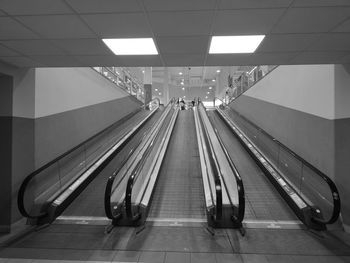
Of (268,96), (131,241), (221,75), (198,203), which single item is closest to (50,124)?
(131,241)

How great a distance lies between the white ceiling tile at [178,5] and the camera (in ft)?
7.92

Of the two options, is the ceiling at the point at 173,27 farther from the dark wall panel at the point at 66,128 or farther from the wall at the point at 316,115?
the dark wall panel at the point at 66,128

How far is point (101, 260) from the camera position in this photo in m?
3.18

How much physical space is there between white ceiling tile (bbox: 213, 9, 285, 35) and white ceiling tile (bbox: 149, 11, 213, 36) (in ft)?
0.43

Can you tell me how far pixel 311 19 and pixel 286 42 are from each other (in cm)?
65

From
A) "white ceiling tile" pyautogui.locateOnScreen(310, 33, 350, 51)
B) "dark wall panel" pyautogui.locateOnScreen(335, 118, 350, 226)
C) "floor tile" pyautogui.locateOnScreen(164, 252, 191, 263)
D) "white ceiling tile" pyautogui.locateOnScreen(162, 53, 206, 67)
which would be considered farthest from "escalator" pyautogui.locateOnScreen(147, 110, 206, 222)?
"white ceiling tile" pyautogui.locateOnScreen(310, 33, 350, 51)

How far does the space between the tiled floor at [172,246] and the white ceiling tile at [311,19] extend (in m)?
2.87

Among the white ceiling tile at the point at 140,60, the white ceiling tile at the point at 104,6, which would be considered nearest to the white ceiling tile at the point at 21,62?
the white ceiling tile at the point at 140,60

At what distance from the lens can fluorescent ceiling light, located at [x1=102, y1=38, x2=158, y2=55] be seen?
338 centimetres

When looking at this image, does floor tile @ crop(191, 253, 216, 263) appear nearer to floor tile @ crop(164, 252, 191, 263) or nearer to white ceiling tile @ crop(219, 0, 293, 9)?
floor tile @ crop(164, 252, 191, 263)

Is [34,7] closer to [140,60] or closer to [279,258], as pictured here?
[140,60]

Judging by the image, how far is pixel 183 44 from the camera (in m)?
3.47

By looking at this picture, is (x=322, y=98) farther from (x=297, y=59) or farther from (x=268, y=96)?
(x=268, y=96)

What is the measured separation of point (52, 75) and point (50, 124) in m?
1.04
